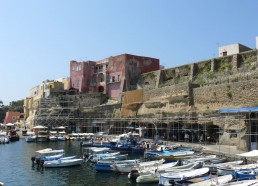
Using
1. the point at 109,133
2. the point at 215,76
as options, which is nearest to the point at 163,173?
the point at 215,76

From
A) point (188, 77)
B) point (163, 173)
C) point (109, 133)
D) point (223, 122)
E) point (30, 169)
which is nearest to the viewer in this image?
point (163, 173)

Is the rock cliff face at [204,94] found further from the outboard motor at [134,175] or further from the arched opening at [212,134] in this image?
the outboard motor at [134,175]

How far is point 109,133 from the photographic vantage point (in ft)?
198

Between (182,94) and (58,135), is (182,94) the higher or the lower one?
the higher one

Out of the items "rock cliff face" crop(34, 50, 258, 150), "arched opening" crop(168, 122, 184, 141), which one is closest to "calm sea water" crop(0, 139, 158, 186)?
"rock cliff face" crop(34, 50, 258, 150)

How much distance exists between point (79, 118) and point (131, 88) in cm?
1299

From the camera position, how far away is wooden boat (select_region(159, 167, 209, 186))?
65.6 ft

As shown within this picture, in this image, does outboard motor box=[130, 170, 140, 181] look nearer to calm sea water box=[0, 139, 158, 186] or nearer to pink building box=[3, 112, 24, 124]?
calm sea water box=[0, 139, 158, 186]

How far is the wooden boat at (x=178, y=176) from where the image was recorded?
1998 cm

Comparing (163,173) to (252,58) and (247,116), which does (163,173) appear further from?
(252,58)

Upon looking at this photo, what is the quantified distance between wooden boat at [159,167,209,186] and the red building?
4440 cm

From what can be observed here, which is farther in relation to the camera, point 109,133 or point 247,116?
point 109,133

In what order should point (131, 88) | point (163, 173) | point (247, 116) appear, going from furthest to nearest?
point (131, 88), point (247, 116), point (163, 173)

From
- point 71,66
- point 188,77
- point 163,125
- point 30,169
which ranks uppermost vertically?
point 71,66
